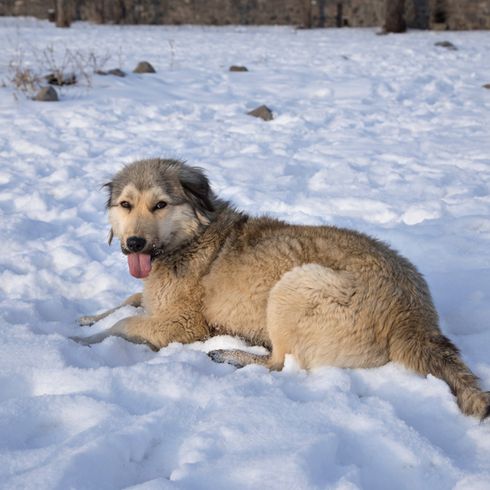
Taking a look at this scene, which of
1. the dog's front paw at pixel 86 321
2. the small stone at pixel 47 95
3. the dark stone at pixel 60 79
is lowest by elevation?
the dog's front paw at pixel 86 321

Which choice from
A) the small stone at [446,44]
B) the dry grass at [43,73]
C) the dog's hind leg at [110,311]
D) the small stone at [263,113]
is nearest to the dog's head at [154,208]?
the dog's hind leg at [110,311]

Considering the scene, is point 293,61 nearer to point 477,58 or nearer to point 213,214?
point 477,58

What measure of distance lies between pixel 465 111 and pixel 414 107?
0.87 metres

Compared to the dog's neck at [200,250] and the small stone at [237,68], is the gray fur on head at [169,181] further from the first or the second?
the small stone at [237,68]

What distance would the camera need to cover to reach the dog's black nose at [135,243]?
3.99 meters

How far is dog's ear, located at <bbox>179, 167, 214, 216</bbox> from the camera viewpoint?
4.33 metres

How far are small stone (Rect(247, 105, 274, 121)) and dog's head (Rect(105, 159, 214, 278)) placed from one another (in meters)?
5.46

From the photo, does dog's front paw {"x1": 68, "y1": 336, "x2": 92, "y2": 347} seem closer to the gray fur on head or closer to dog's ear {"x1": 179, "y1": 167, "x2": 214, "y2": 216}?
the gray fur on head

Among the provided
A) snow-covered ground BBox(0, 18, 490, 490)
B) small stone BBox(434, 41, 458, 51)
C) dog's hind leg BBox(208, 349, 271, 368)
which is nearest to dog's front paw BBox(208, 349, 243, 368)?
dog's hind leg BBox(208, 349, 271, 368)

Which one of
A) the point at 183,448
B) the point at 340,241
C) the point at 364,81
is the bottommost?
the point at 183,448

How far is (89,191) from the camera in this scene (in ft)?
22.1

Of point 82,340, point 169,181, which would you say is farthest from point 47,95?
point 82,340

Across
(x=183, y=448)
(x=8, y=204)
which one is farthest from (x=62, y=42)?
(x=183, y=448)

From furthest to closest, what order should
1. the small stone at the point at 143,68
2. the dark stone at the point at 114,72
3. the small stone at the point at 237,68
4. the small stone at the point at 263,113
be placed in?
the small stone at the point at 237,68 < the small stone at the point at 143,68 < the dark stone at the point at 114,72 < the small stone at the point at 263,113
